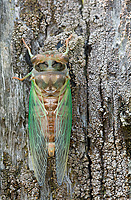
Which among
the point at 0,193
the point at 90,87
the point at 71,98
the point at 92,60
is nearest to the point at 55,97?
the point at 71,98

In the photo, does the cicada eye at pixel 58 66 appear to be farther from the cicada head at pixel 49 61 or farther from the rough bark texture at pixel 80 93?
the rough bark texture at pixel 80 93

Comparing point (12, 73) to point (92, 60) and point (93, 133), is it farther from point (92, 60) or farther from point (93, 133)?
point (93, 133)

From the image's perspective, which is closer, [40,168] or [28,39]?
[40,168]

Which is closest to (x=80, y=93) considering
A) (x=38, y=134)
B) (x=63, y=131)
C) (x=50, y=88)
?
(x=50, y=88)

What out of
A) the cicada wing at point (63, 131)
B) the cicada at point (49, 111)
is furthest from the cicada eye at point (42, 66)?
the cicada wing at point (63, 131)

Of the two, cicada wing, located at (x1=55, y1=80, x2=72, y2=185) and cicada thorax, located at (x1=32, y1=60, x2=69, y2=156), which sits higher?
cicada thorax, located at (x1=32, y1=60, x2=69, y2=156)

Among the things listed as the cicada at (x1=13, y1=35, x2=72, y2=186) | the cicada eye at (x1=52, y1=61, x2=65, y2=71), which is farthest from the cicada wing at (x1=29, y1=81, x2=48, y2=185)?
the cicada eye at (x1=52, y1=61, x2=65, y2=71)

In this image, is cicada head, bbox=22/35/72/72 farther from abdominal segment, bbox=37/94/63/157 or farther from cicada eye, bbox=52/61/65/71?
abdominal segment, bbox=37/94/63/157

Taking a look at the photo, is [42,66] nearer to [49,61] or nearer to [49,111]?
[49,61]
